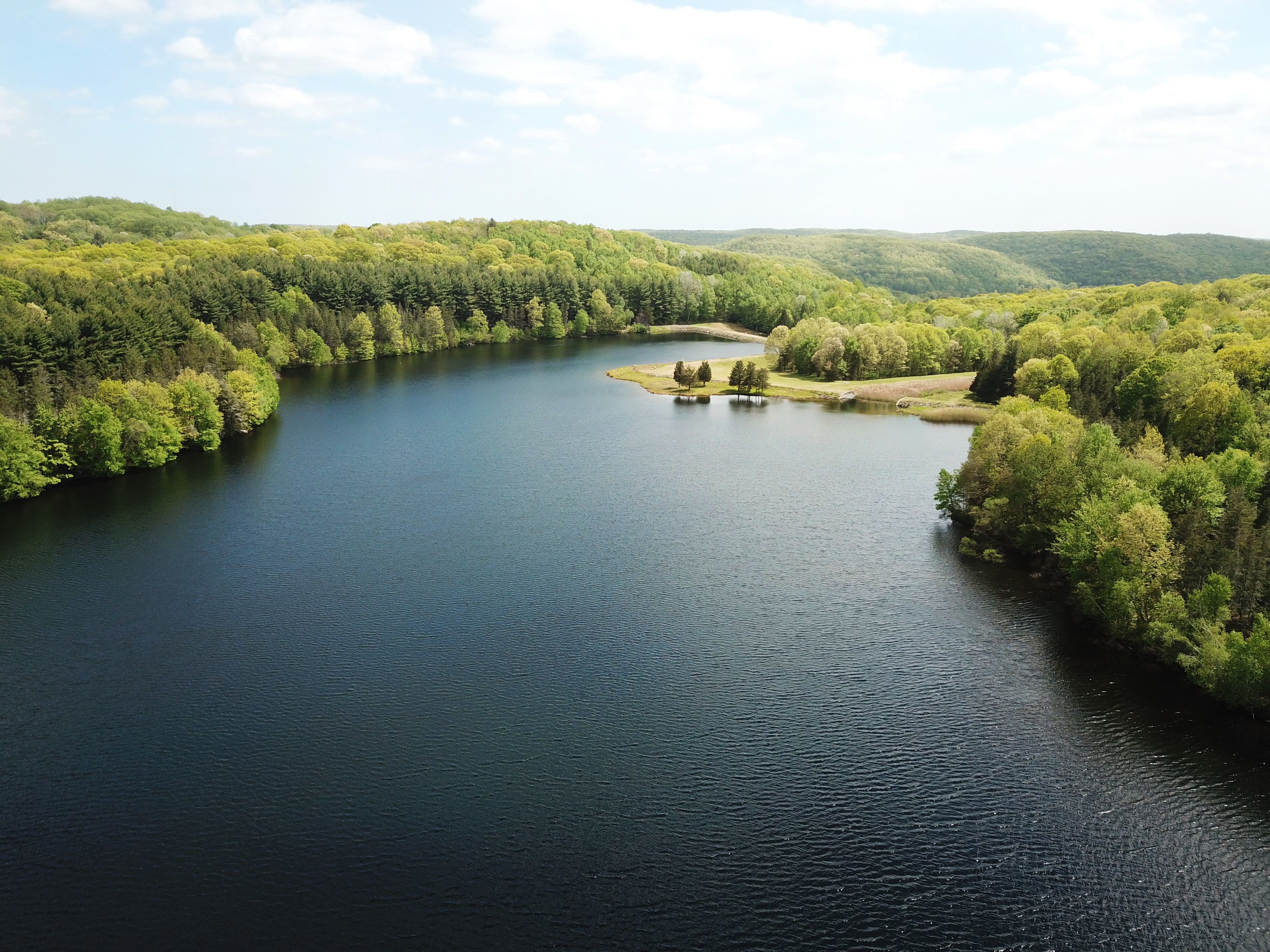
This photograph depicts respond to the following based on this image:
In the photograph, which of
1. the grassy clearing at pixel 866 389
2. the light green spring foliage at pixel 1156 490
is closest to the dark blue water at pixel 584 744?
the light green spring foliage at pixel 1156 490

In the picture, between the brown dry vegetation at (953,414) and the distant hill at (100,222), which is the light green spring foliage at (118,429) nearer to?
the brown dry vegetation at (953,414)

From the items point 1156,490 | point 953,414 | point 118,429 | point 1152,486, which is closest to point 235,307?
point 118,429

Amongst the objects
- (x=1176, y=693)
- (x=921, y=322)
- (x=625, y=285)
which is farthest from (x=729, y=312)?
(x=1176, y=693)

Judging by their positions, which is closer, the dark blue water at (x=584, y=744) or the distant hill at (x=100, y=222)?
the dark blue water at (x=584, y=744)

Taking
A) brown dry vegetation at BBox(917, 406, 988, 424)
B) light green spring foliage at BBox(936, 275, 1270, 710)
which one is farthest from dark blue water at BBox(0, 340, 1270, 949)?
brown dry vegetation at BBox(917, 406, 988, 424)

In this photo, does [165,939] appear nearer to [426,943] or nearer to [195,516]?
[426,943]

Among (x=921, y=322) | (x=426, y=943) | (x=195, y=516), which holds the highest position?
(x=921, y=322)
